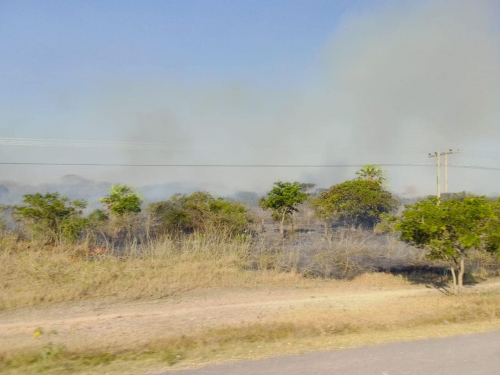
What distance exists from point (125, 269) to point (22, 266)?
9.50 feet

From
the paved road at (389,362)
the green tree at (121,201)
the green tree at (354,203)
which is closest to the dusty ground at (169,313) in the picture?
the paved road at (389,362)

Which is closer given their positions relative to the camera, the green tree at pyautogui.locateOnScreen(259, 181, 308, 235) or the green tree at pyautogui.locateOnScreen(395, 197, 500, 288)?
the green tree at pyautogui.locateOnScreen(395, 197, 500, 288)

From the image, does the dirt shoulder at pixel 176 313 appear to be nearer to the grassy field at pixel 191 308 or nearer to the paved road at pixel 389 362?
the grassy field at pixel 191 308

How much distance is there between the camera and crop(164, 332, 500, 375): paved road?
5814 millimetres

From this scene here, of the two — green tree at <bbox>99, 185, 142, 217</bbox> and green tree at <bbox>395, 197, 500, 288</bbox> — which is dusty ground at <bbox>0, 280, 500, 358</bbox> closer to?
green tree at <bbox>395, 197, 500, 288</bbox>

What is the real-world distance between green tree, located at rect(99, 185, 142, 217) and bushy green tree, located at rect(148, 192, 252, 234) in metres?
1.54

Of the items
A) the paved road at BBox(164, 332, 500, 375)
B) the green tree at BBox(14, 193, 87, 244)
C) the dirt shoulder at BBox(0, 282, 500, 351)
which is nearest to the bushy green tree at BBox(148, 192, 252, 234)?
the green tree at BBox(14, 193, 87, 244)

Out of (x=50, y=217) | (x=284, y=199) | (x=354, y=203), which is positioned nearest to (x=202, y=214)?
(x=284, y=199)

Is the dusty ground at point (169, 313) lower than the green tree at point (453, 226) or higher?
lower

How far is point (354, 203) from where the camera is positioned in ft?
104

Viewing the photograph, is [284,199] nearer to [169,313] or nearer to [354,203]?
[354,203]

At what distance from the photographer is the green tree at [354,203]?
30.9 m

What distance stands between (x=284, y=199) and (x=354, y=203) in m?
A: 7.28

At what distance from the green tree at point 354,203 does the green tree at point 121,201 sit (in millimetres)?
11835
